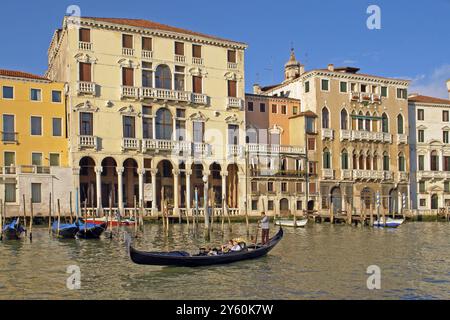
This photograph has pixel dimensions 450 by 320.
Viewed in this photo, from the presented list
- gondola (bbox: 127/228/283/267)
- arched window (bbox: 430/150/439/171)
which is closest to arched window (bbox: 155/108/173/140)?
gondola (bbox: 127/228/283/267)

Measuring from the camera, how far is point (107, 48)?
34.0m

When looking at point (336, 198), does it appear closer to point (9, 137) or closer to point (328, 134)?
point (328, 134)

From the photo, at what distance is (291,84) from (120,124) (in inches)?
570

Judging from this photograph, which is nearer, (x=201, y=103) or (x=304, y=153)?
(x=201, y=103)

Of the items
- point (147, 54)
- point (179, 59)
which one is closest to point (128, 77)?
point (147, 54)

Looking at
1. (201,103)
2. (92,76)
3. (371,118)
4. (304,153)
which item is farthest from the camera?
(371,118)

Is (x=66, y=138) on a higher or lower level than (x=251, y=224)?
higher

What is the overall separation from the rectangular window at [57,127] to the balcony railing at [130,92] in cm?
377

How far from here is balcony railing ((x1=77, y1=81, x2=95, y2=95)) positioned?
1296 inches

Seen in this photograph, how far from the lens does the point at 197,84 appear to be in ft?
121

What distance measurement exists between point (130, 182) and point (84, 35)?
8.74 m

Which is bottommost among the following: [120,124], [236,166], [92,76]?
[236,166]

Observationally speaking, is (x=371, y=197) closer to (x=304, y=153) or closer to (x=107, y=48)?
(x=304, y=153)
